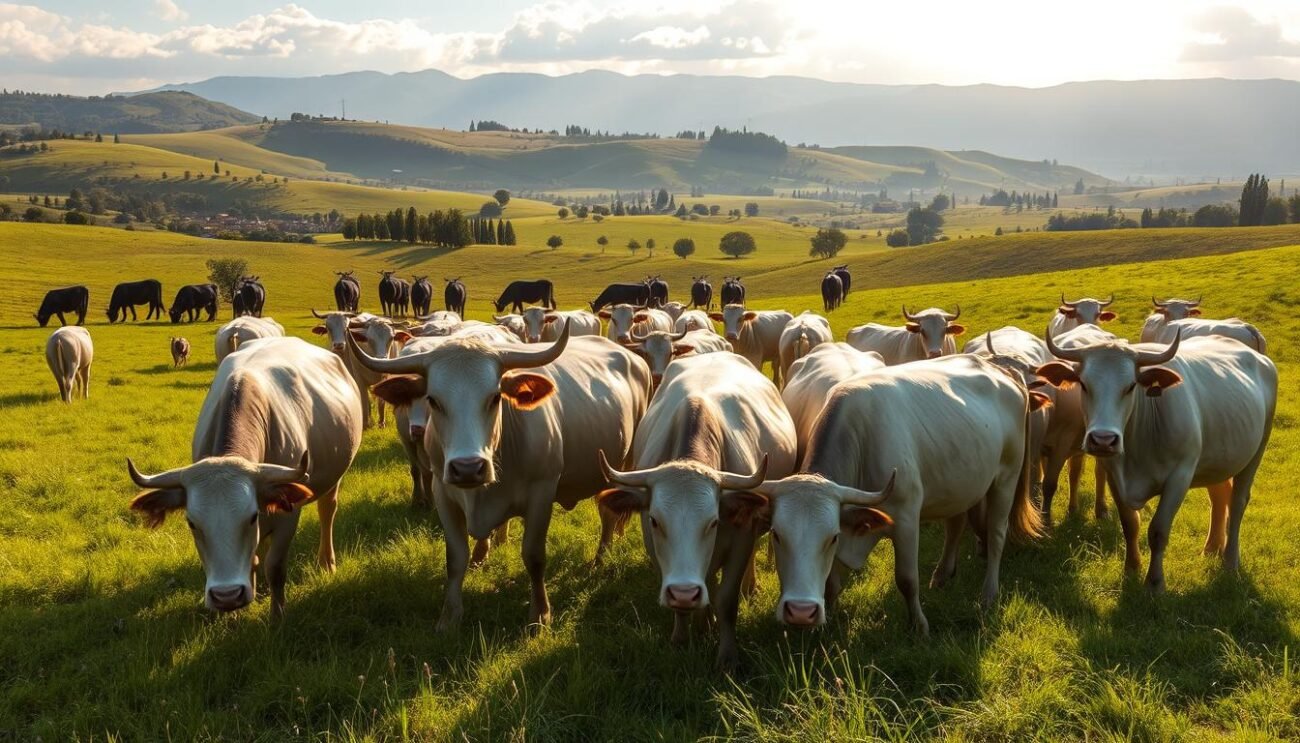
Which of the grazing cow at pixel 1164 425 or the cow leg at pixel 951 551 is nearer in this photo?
the grazing cow at pixel 1164 425

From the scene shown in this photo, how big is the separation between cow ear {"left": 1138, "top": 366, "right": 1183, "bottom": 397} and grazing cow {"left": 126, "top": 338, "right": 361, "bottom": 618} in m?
7.27

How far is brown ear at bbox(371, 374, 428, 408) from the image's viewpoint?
6402mm

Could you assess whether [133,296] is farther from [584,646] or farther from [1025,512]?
[1025,512]

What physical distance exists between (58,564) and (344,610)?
3490 mm

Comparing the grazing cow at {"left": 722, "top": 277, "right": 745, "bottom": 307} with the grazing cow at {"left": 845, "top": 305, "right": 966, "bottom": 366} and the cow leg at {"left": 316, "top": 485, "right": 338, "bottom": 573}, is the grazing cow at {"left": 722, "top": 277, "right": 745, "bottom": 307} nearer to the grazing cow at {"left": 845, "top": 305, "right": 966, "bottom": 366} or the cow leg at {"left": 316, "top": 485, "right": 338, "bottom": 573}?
the grazing cow at {"left": 845, "top": 305, "right": 966, "bottom": 366}

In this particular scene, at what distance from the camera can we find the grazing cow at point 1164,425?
23.7ft

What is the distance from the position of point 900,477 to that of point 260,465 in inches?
196

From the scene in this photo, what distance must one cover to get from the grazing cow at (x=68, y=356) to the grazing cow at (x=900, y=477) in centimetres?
1882

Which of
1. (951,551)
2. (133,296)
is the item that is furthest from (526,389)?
(133,296)

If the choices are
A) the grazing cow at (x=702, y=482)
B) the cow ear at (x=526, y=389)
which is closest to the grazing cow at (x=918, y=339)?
the grazing cow at (x=702, y=482)

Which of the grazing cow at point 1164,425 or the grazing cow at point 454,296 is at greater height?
the grazing cow at point 1164,425

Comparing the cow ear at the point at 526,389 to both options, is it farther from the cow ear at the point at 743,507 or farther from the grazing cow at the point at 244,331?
the grazing cow at the point at 244,331

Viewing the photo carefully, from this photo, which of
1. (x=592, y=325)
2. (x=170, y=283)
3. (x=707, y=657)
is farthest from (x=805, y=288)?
(x=707, y=657)

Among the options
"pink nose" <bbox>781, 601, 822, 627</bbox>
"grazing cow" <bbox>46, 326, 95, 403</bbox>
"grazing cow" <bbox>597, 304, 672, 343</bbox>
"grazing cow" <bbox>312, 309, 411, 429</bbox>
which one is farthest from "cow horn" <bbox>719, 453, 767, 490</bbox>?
"grazing cow" <bbox>46, 326, 95, 403</bbox>
